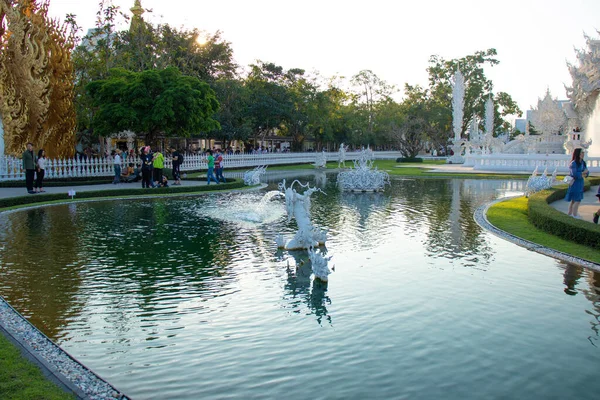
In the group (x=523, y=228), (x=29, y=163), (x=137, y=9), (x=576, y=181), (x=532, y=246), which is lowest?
(x=532, y=246)

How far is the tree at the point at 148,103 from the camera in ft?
91.4

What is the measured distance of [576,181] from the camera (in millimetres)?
14492

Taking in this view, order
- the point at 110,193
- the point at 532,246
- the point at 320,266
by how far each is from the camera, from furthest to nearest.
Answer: the point at 110,193, the point at 532,246, the point at 320,266

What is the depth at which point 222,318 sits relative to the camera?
→ 7398mm

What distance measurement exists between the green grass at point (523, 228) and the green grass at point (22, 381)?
32.6 feet

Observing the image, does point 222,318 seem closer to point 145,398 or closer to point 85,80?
point 145,398

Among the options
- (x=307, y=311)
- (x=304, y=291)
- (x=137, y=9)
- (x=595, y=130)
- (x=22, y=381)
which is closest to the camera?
(x=22, y=381)

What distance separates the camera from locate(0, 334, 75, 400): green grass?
491 cm

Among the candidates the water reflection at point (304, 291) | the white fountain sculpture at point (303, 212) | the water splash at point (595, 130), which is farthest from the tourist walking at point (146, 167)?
the water splash at point (595, 130)

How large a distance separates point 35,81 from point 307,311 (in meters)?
26.2

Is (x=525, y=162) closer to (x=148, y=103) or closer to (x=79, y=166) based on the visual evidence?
(x=148, y=103)

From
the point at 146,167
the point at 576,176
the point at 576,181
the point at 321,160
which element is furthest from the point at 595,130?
the point at 146,167

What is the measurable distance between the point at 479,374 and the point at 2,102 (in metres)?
27.8

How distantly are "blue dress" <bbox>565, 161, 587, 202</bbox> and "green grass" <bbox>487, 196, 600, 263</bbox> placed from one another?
137cm
